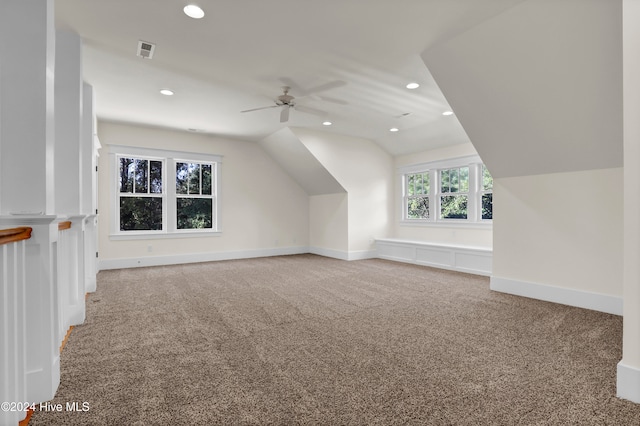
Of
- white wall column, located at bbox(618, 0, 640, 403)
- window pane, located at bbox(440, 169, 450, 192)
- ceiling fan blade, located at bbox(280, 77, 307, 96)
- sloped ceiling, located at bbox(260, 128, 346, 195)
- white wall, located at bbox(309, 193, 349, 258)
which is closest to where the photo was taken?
white wall column, located at bbox(618, 0, 640, 403)

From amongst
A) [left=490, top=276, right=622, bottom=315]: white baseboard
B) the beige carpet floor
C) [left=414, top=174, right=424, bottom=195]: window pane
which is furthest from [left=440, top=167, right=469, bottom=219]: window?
the beige carpet floor

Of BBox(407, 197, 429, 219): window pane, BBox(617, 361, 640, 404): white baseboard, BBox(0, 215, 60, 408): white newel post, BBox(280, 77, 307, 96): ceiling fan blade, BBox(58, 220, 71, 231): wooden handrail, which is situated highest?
BBox(280, 77, 307, 96): ceiling fan blade

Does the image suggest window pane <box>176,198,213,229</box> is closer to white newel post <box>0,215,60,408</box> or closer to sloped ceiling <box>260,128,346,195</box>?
sloped ceiling <box>260,128,346,195</box>

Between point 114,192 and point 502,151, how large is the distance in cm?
616

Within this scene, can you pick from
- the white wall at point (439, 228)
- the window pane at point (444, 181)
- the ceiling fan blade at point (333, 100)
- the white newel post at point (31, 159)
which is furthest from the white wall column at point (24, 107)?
the window pane at point (444, 181)

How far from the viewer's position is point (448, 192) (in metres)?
6.48

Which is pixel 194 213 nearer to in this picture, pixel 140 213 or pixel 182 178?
pixel 182 178

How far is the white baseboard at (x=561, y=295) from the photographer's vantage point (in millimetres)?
3186

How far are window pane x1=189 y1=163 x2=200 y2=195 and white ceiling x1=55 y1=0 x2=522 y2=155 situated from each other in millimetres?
1310

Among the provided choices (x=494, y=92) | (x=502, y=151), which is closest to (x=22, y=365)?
(x=494, y=92)

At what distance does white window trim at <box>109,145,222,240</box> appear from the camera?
225 inches

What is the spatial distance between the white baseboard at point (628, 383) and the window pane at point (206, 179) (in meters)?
6.55

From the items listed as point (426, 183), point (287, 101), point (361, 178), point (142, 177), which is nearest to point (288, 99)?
point (287, 101)

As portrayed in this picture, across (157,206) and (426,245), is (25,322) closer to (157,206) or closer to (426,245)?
(157,206)
